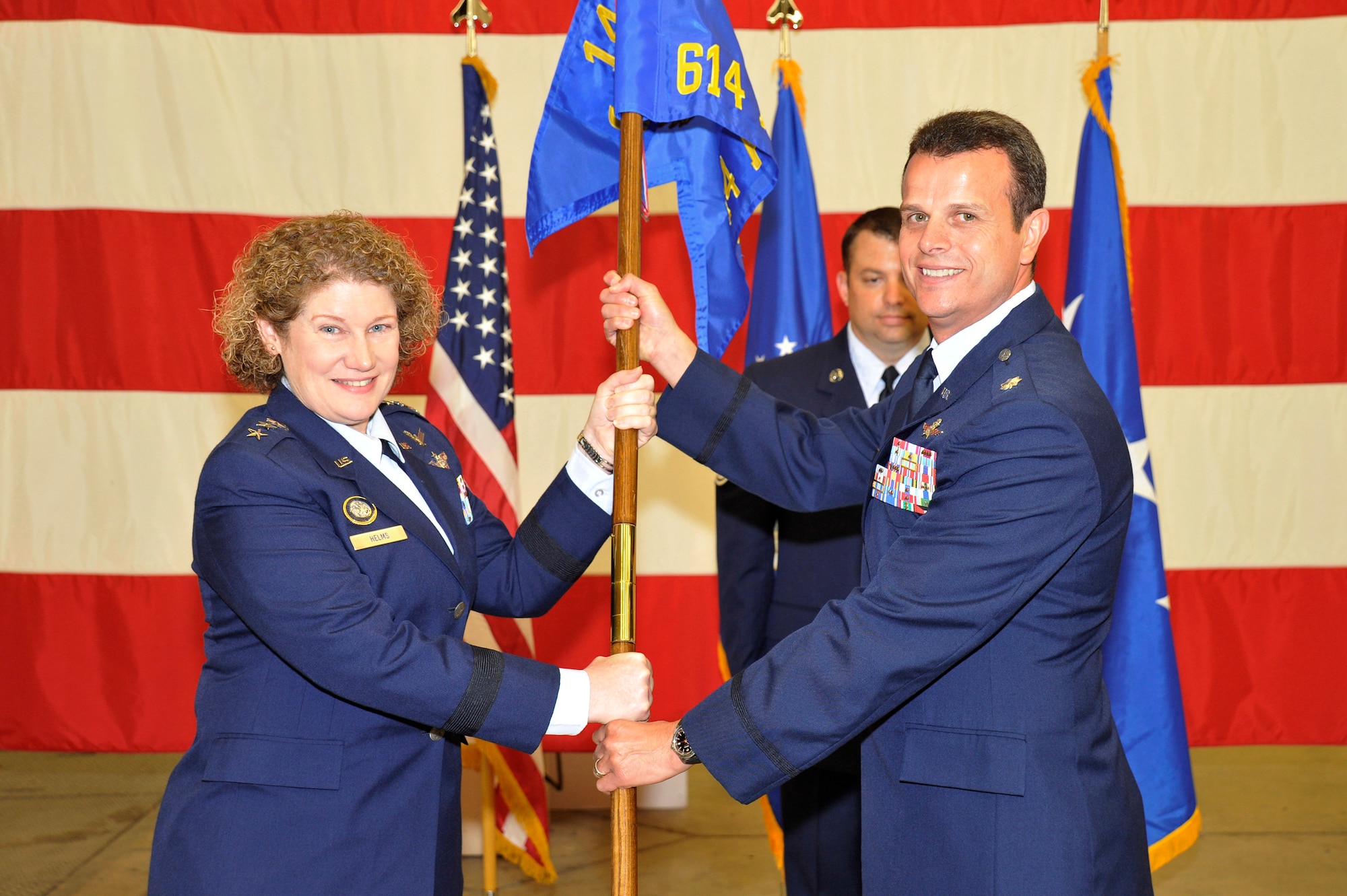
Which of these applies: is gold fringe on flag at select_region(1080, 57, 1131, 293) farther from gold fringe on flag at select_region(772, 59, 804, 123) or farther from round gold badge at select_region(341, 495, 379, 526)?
round gold badge at select_region(341, 495, 379, 526)

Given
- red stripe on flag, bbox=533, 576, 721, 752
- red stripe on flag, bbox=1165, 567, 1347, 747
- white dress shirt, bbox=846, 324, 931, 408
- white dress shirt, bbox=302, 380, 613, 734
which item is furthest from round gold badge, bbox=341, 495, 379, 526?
red stripe on flag, bbox=1165, 567, 1347, 747

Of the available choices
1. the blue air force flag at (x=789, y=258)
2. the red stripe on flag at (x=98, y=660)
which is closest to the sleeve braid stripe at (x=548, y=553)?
the blue air force flag at (x=789, y=258)

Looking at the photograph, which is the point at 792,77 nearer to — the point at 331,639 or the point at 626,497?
the point at 626,497

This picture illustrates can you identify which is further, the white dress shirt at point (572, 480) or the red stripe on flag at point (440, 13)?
the red stripe on flag at point (440, 13)

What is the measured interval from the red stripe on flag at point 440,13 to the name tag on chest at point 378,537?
272cm

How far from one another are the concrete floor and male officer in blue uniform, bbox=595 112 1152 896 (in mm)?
1929

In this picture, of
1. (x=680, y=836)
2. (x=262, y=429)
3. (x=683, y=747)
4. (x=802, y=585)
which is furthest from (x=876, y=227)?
(x=680, y=836)

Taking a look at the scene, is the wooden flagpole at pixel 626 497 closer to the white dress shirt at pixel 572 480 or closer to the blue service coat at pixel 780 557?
the white dress shirt at pixel 572 480

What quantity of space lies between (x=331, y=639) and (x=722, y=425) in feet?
2.99

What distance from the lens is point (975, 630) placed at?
157 centimetres

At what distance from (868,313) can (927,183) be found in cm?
102

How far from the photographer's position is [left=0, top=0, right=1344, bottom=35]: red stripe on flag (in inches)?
150

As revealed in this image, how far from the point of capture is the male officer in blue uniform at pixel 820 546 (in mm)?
2684

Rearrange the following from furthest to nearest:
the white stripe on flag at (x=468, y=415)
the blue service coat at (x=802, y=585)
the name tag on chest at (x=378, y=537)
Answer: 1. the white stripe on flag at (x=468, y=415)
2. the blue service coat at (x=802, y=585)
3. the name tag on chest at (x=378, y=537)
